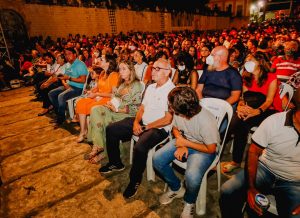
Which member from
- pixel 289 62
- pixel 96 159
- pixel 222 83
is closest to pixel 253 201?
pixel 222 83

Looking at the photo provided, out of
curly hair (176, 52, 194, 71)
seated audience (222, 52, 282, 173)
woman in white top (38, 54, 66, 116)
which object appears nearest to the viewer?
seated audience (222, 52, 282, 173)

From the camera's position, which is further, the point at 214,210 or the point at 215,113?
the point at 215,113

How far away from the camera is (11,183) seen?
3.16 metres

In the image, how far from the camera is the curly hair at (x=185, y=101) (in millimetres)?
2066

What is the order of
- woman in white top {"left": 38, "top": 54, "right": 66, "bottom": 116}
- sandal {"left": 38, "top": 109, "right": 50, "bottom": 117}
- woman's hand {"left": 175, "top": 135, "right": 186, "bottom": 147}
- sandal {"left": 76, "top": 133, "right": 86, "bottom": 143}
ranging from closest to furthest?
woman's hand {"left": 175, "top": 135, "right": 186, "bottom": 147}
sandal {"left": 76, "top": 133, "right": 86, "bottom": 143}
woman in white top {"left": 38, "top": 54, "right": 66, "bottom": 116}
sandal {"left": 38, "top": 109, "right": 50, "bottom": 117}

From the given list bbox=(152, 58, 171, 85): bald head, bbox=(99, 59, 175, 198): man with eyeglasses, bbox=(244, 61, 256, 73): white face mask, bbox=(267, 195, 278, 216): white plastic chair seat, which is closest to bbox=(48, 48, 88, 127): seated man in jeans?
bbox=(99, 59, 175, 198): man with eyeglasses

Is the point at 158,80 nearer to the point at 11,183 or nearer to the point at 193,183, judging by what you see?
the point at 193,183

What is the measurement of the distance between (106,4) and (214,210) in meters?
21.8

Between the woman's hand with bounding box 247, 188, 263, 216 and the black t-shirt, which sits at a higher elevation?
the black t-shirt

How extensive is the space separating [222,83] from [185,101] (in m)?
1.45

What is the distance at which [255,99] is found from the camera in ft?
10.2

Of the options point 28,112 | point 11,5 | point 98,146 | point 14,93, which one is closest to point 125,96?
point 98,146

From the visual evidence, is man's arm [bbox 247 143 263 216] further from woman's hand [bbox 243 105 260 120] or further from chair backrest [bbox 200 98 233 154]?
woman's hand [bbox 243 105 260 120]

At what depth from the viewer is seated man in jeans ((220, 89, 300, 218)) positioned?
5.50ft
